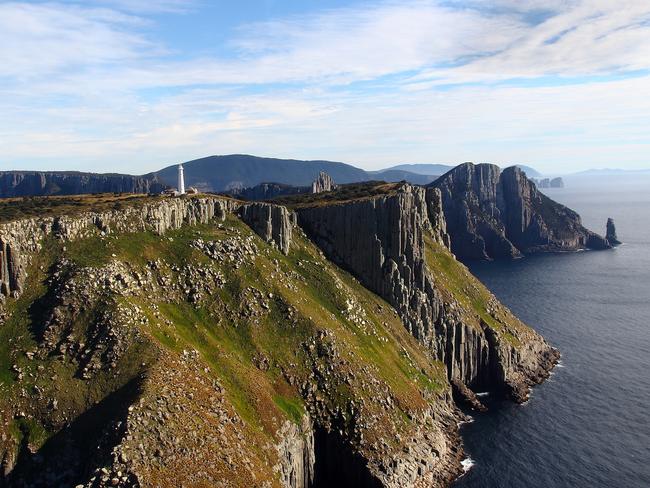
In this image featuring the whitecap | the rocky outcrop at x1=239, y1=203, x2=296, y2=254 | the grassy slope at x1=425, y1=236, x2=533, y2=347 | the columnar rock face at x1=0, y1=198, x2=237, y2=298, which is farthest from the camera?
the grassy slope at x1=425, y1=236, x2=533, y2=347

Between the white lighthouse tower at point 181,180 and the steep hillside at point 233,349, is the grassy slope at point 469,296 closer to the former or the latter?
the steep hillside at point 233,349

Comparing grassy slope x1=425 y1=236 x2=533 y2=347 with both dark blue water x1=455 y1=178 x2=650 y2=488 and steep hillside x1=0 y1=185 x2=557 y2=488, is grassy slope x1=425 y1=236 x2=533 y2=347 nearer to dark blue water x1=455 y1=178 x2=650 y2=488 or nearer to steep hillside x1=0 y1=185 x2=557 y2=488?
steep hillside x1=0 y1=185 x2=557 y2=488

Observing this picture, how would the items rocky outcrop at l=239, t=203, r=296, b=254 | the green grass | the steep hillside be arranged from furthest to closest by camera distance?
rocky outcrop at l=239, t=203, r=296, b=254 < the green grass < the steep hillside

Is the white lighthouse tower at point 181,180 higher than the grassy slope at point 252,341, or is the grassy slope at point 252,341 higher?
the white lighthouse tower at point 181,180

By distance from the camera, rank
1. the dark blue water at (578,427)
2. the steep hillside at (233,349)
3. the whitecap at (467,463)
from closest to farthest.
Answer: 1. the steep hillside at (233,349)
2. the dark blue water at (578,427)
3. the whitecap at (467,463)

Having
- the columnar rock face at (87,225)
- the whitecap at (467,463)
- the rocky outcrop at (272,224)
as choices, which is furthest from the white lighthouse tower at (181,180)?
the whitecap at (467,463)

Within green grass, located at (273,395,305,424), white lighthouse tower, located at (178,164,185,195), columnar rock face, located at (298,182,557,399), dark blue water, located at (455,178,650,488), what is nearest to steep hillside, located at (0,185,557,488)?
green grass, located at (273,395,305,424)

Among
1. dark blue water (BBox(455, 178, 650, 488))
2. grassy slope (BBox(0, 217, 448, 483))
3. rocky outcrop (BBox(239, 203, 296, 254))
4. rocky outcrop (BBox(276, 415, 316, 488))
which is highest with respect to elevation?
rocky outcrop (BBox(239, 203, 296, 254))
